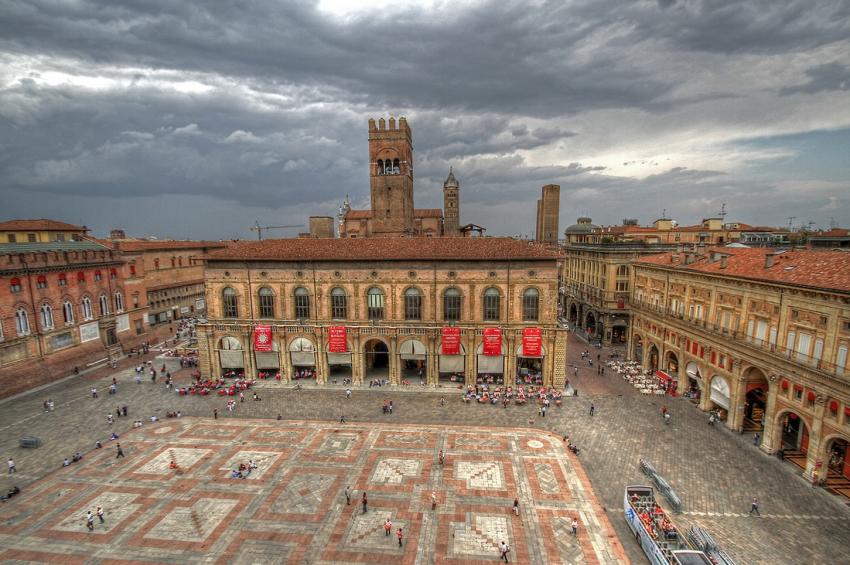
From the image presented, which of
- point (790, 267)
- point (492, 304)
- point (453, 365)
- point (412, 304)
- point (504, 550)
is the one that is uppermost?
point (790, 267)

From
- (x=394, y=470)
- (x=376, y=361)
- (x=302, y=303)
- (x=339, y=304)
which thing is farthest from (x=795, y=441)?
(x=302, y=303)

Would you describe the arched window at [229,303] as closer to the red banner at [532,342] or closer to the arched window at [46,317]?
the arched window at [46,317]

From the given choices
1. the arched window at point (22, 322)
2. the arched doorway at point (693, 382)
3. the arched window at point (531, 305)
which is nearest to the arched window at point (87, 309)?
the arched window at point (22, 322)

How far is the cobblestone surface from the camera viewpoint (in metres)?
21.0

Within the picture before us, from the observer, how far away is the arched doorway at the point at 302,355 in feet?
138

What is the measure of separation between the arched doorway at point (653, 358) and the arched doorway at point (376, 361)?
1191 inches

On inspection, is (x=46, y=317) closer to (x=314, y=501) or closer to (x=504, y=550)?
(x=314, y=501)

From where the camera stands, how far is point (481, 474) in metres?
26.0

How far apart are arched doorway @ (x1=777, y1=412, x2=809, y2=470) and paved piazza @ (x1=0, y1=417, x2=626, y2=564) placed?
49.7 feet

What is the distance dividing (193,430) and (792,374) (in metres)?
45.3

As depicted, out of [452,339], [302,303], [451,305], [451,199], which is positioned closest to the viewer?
[452,339]

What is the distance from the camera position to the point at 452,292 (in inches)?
1570

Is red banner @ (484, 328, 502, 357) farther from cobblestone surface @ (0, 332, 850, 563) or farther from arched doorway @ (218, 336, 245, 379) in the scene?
arched doorway @ (218, 336, 245, 379)

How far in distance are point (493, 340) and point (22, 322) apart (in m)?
49.7
